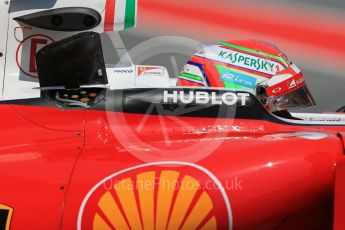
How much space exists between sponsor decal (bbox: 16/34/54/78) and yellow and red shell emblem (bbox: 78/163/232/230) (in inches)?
26.1

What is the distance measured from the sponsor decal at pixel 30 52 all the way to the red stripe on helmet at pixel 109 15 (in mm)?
201

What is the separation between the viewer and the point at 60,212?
123 centimetres

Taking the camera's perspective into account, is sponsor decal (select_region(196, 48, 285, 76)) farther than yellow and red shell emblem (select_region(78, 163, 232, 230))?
Yes

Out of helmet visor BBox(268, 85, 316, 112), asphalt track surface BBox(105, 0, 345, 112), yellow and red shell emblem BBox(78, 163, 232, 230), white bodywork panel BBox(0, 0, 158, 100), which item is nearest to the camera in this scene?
yellow and red shell emblem BBox(78, 163, 232, 230)

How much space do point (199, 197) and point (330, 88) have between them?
2.25 metres

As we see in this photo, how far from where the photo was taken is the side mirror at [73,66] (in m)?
1.64

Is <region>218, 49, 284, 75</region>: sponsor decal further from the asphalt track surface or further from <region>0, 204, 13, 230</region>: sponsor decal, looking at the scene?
the asphalt track surface

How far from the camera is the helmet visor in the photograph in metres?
1.84

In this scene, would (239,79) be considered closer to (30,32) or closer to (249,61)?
(249,61)

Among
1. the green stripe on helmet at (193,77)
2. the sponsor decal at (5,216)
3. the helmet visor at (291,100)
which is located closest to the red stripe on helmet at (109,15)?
the green stripe on helmet at (193,77)

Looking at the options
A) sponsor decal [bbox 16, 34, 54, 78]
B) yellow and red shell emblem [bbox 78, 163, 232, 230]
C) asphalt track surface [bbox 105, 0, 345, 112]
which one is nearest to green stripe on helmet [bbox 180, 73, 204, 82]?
sponsor decal [bbox 16, 34, 54, 78]

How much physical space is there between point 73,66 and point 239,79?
0.58m

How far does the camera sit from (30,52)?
1770mm

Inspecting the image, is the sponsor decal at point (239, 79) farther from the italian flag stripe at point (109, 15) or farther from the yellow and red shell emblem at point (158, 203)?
the yellow and red shell emblem at point (158, 203)
